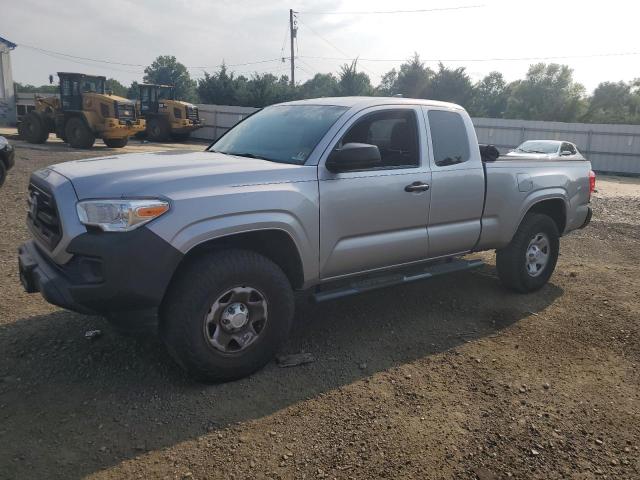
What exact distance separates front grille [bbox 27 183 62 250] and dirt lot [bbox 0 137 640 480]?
3.08 ft

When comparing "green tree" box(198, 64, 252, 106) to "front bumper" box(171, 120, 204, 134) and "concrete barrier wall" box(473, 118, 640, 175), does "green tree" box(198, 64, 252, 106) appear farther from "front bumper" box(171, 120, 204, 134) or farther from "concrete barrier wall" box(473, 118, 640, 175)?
"concrete barrier wall" box(473, 118, 640, 175)

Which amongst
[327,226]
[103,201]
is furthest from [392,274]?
→ [103,201]

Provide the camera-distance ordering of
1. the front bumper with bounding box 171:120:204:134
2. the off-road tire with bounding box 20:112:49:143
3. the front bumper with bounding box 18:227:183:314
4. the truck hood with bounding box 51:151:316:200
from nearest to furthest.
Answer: the front bumper with bounding box 18:227:183:314 < the truck hood with bounding box 51:151:316:200 < the off-road tire with bounding box 20:112:49:143 < the front bumper with bounding box 171:120:204:134

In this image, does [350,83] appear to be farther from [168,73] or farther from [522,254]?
[168,73]

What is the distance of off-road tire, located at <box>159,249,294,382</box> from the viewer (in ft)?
10.7

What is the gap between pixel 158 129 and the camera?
88.5ft

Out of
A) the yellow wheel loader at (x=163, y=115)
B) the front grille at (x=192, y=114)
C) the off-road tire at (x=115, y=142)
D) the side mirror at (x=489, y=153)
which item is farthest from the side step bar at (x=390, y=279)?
the front grille at (x=192, y=114)

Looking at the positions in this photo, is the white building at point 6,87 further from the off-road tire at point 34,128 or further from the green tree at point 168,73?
the green tree at point 168,73

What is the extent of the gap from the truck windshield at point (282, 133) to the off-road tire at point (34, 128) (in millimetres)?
18891

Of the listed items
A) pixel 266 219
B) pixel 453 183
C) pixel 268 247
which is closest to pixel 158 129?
pixel 453 183

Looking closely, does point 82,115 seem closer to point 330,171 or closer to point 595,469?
point 330,171

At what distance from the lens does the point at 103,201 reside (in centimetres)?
309

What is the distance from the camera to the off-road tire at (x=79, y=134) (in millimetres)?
19516

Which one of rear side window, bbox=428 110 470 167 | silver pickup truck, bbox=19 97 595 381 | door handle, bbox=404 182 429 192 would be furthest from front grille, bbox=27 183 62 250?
rear side window, bbox=428 110 470 167
